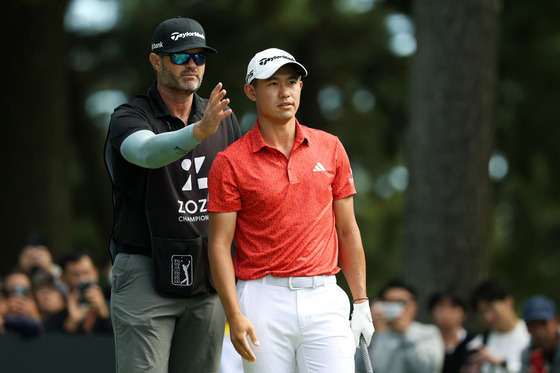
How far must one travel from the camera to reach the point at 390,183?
18734mm

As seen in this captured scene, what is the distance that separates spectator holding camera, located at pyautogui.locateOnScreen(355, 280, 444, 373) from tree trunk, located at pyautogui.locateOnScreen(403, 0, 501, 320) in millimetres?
1489

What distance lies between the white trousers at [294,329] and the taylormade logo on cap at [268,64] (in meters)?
0.94

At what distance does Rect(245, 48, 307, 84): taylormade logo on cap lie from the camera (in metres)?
4.20

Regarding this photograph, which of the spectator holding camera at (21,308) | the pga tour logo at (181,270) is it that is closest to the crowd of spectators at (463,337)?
the spectator holding camera at (21,308)

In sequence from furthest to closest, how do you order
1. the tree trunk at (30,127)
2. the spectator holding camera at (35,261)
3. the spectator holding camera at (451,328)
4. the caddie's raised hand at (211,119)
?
the tree trunk at (30,127) < the spectator holding camera at (35,261) < the spectator holding camera at (451,328) < the caddie's raised hand at (211,119)

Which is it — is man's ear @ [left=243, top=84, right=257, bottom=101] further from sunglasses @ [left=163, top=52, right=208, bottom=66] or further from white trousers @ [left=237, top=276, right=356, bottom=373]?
white trousers @ [left=237, top=276, right=356, bottom=373]

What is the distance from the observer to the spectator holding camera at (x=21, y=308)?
7.21m

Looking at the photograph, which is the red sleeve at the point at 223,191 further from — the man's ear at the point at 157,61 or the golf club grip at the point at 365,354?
the golf club grip at the point at 365,354

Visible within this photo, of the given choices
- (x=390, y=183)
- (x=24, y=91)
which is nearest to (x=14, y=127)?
(x=24, y=91)

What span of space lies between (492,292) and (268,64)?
4874mm

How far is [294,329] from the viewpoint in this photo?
4129 millimetres

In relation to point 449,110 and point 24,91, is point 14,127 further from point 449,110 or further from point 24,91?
point 449,110

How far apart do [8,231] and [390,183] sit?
28.3 ft

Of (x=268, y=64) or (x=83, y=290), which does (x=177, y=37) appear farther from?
(x=83, y=290)
